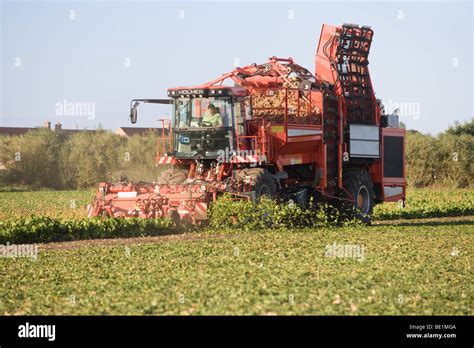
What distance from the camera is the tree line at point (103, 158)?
172ft

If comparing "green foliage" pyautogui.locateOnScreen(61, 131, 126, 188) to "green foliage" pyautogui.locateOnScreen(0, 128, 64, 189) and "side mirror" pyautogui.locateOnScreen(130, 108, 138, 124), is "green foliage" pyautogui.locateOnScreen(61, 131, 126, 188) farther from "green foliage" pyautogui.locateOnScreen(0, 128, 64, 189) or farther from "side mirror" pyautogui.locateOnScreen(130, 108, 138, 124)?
"side mirror" pyautogui.locateOnScreen(130, 108, 138, 124)

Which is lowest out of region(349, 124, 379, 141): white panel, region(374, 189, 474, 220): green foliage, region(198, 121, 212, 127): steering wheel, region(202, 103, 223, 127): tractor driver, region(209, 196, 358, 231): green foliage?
region(374, 189, 474, 220): green foliage

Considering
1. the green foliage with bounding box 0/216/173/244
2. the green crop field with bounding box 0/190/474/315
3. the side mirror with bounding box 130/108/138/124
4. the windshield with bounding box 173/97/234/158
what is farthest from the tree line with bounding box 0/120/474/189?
the green crop field with bounding box 0/190/474/315

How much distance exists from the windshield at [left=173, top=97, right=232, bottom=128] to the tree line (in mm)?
32116

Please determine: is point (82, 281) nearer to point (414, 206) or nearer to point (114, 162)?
point (414, 206)

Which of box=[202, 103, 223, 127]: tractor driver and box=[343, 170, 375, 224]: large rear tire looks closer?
box=[202, 103, 223, 127]: tractor driver

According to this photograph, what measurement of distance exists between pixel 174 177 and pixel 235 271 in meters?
8.42

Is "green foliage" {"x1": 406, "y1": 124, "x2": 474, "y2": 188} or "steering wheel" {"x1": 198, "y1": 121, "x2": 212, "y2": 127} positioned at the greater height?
"steering wheel" {"x1": 198, "y1": 121, "x2": 212, "y2": 127}

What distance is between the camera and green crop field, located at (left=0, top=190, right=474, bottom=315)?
9672mm

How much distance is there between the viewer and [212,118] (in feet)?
63.8

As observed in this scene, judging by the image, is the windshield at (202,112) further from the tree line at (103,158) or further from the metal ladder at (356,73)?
the tree line at (103,158)

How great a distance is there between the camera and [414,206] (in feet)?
98.4

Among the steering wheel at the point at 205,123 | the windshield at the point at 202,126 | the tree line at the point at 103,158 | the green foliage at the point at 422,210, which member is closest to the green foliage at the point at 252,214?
the windshield at the point at 202,126

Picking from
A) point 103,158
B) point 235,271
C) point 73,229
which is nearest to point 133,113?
point 73,229
